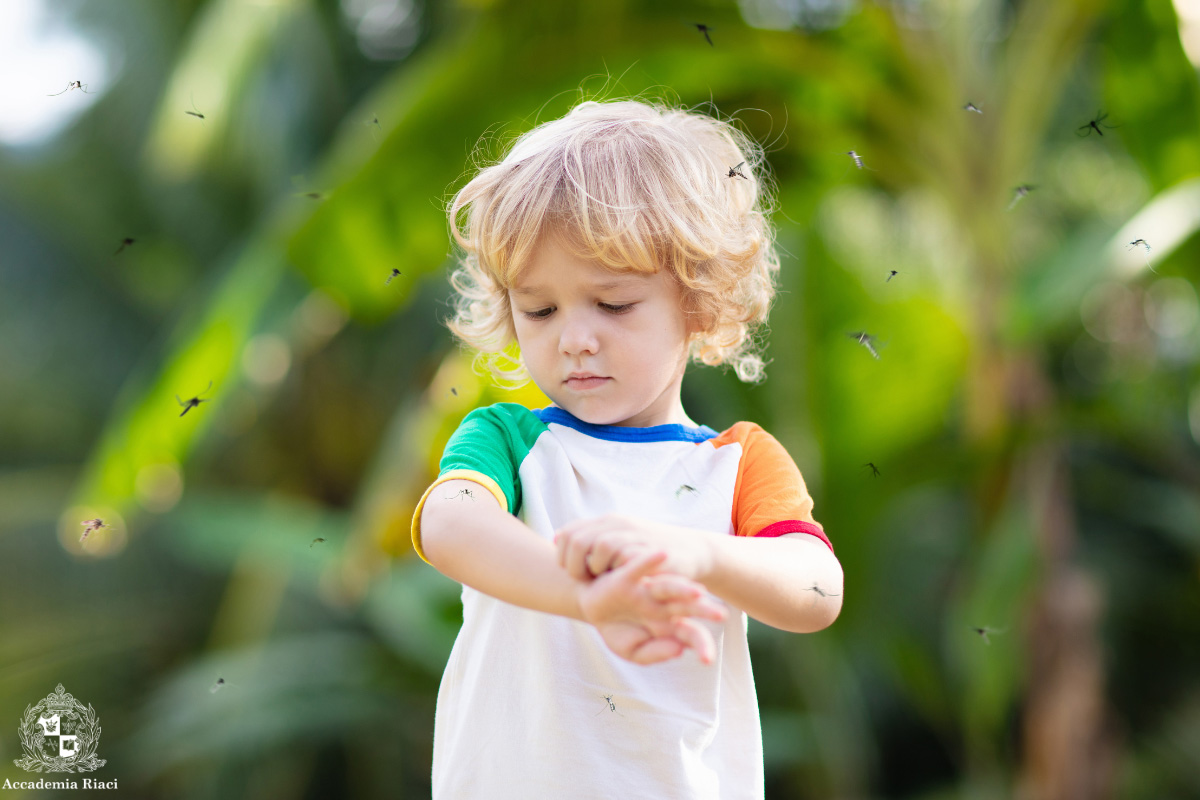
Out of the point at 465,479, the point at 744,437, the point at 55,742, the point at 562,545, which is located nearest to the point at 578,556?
the point at 562,545

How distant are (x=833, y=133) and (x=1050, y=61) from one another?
1.75 ft

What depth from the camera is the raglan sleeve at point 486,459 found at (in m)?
0.64

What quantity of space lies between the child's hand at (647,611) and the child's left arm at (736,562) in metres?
0.01

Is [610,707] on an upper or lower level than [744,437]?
lower

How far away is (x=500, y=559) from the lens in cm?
59

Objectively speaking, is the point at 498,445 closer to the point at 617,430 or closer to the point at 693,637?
the point at 617,430

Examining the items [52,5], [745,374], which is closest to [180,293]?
[52,5]

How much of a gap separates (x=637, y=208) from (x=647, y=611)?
0.29 meters

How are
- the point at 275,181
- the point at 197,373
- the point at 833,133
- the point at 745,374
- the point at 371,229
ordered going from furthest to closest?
the point at 275,181 → the point at 833,133 → the point at 371,229 → the point at 197,373 → the point at 745,374

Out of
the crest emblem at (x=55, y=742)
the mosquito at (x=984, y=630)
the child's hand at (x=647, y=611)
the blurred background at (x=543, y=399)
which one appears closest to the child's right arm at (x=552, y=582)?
the child's hand at (x=647, y=611)

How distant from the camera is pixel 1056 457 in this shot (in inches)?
79.5

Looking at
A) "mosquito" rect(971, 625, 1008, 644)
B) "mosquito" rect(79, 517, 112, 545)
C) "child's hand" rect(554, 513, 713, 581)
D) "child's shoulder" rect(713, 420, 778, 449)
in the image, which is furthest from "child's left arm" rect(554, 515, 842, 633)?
"mosquito" rect(79, 517, 112, 545)

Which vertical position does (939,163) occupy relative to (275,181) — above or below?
below

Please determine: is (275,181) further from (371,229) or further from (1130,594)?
(1130,594)
